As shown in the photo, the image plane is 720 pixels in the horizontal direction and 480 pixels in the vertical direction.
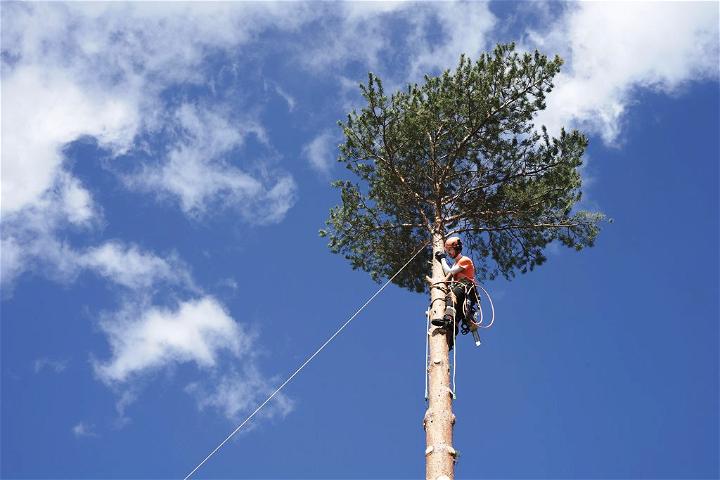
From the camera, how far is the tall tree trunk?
7449 mm

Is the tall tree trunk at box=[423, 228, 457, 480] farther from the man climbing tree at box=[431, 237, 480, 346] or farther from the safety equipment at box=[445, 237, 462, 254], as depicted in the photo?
Result: the safety equipment at box=[445, 237, 462, 254]

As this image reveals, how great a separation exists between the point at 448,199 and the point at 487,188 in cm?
89

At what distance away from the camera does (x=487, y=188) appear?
503 inches

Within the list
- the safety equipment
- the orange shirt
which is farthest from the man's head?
the orange shirt

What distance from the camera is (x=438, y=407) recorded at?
26.7 ft

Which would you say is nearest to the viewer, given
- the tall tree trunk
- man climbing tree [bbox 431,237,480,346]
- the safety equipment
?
the tall tree trunk

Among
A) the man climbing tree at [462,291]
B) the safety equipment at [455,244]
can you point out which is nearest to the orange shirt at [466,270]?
the man climbing tree at [462,291]

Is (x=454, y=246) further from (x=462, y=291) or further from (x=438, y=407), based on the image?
(x=438, y=407)

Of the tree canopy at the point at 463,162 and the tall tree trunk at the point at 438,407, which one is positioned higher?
the tree canopy at the point at 463,162

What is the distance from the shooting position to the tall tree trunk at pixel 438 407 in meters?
7.45

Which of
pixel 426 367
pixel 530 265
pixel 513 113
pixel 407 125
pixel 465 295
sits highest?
pixel 513 113

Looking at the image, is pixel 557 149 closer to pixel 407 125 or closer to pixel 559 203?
pixel 559 203

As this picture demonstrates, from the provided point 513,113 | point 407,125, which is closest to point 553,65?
point 513,113

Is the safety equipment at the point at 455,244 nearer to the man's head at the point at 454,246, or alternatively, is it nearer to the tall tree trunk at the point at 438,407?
the man's head at the point at 454,246
